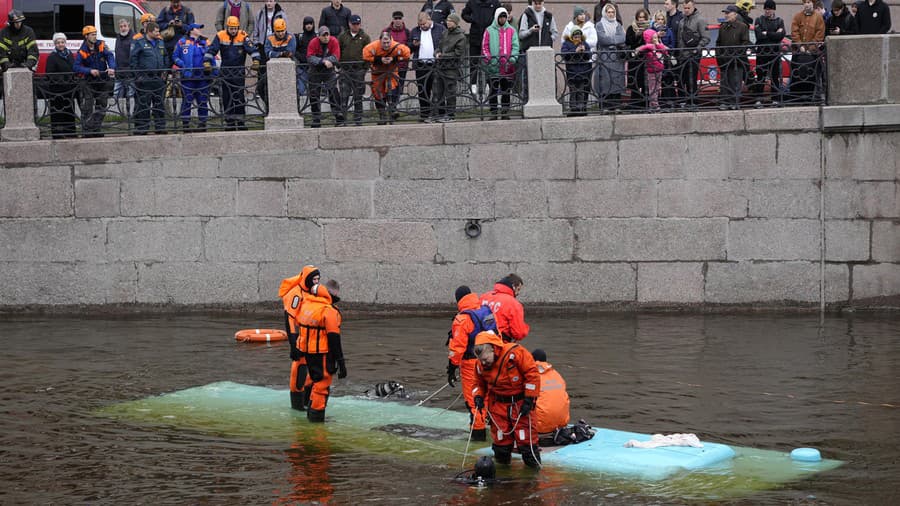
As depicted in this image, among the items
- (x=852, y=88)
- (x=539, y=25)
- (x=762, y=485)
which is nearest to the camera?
(x=762, y=485)

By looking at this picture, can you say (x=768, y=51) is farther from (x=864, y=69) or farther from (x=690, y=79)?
(x=864, y=69)

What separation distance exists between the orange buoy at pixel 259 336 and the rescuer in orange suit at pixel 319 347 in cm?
401

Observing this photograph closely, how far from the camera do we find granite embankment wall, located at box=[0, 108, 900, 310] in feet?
54.5

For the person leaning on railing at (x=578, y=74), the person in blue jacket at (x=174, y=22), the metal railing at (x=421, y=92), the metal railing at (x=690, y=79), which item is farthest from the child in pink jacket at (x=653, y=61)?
the person in blue jacket at (x=174, y=22)

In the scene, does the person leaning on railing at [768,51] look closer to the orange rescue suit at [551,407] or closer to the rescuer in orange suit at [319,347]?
the orange rescue suit at [551,407]

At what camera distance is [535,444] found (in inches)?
387

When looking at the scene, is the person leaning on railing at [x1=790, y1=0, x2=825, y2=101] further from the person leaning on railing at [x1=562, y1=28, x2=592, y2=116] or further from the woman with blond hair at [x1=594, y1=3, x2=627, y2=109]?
the person leaning on railing at [x1=562, y1=28, x2=592, y2=116]

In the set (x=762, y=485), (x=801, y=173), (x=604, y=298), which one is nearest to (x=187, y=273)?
(x=604, y=298)

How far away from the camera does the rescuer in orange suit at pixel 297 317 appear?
1148 cm

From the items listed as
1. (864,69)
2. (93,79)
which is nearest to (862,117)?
(864,69)

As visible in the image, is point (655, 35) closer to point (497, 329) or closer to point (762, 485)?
point (497, 329)

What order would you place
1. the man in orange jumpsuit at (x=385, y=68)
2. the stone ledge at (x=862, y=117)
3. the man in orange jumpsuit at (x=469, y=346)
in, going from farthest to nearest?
the man in orange jumpsuit at (x=385, y=68)
the stone ledge at (x=862, y=117)
the man in orange jumpsuit at (x=469, y=346)

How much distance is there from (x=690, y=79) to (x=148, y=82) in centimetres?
750

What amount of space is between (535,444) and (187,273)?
8.61m
